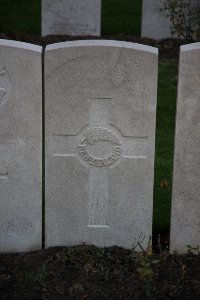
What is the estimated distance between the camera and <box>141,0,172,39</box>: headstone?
36.0 ft

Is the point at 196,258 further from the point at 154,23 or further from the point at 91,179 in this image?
the point at 154,23

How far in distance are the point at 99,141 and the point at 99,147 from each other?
0.15ft

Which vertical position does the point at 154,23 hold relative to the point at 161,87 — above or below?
above

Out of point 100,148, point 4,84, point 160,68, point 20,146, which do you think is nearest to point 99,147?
point 100,148

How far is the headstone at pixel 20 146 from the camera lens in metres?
4.53

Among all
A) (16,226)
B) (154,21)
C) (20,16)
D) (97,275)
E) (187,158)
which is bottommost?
(97,275)

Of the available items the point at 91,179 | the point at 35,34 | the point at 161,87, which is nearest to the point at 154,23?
the point at 35,34

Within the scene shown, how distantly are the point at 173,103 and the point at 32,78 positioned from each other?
12.5 feet

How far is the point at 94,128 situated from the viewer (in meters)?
4.65

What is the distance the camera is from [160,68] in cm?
955

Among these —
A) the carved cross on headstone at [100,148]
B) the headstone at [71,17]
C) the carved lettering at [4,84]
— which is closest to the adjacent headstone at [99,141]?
the carved cross on headstone at [100,148]

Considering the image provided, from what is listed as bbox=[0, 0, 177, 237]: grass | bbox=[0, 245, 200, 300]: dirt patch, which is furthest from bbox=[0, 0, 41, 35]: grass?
bbox=[0, 245, 200, 300]: dirt patch

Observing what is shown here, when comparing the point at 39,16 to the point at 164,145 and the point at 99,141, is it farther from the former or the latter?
the point at 99,141

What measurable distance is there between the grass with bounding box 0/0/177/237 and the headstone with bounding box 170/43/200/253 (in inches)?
17.1
